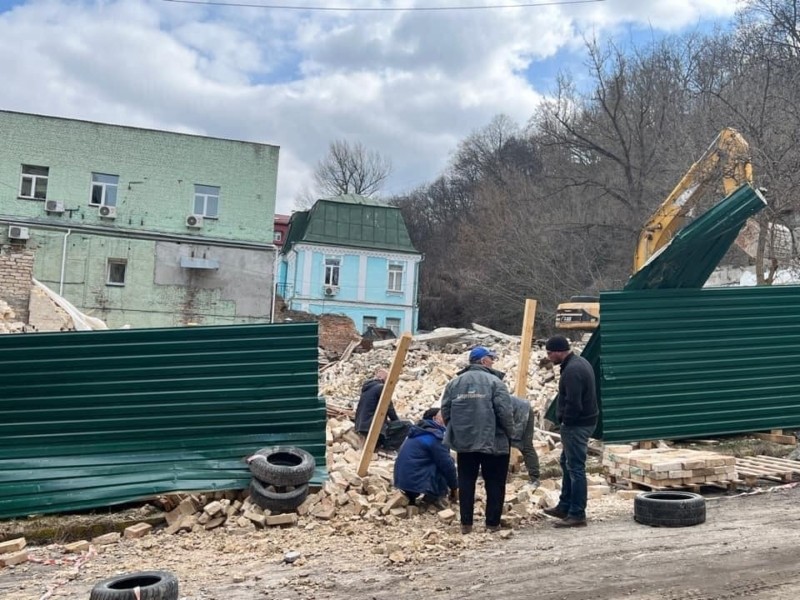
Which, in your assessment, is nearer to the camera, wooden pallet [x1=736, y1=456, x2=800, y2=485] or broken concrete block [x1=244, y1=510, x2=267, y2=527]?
broken concrete block [x1=244, y1=510, x2=267, y2=527]

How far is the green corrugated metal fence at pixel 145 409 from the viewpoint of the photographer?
6663 mm

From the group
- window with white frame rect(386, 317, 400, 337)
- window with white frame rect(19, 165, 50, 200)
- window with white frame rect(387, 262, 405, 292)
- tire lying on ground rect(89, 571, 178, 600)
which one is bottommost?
tire lying on ground rect(89, 571, 178, 600)

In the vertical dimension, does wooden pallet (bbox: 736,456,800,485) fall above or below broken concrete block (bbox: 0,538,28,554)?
above

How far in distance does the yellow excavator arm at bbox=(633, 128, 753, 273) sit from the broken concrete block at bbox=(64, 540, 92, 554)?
8873mm

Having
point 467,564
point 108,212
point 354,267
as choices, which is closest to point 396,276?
point 354,267

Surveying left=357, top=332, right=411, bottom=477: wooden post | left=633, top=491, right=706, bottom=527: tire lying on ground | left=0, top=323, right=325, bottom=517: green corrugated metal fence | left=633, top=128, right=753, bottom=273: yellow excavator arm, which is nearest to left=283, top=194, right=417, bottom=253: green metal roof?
left=633, top=128, right=753, bottom=273: yellow excavator arm

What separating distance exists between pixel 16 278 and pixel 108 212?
7.88m

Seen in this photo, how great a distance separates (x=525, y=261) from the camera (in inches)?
1282

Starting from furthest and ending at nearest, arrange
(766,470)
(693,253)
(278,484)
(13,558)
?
(693,253), (766,470), (278,484), (13,558)

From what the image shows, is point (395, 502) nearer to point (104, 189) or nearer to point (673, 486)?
point (673, 486)

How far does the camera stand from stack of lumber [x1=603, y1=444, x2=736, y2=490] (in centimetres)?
727

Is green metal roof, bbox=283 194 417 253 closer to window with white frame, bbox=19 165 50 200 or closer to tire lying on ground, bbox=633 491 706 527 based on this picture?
window with white frame, bbox=19 165 50 200

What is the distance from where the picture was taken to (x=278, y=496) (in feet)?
21.3

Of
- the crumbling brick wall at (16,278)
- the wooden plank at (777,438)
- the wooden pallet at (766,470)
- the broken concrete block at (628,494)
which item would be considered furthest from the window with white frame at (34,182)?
the wooden pallet at (766,470)
